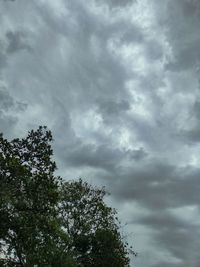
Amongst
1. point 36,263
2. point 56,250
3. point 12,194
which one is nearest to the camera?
point 12,194

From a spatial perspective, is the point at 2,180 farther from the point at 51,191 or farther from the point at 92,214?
the point at 92,214

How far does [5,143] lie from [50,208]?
6.61 metres

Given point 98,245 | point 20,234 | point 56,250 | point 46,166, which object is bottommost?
point 20,234

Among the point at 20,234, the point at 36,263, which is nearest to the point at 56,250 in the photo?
the point at 36,263

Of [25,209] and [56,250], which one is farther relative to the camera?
[56,250]

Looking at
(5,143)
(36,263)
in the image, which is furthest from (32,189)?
(36,263)

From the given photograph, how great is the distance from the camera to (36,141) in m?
47.3

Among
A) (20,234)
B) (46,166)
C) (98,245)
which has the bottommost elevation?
(20,234)

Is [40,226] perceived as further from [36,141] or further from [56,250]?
[56,250]

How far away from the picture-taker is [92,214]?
90250 mm

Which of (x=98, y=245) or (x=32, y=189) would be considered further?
(x=98, y=245)

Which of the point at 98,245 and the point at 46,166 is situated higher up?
the point at 98,245

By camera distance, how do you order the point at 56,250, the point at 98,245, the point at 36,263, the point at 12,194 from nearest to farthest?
the point at 12,194 → the point at 36,263 → the point at 56,250 → the point at 98,245

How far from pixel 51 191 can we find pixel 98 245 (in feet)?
140
